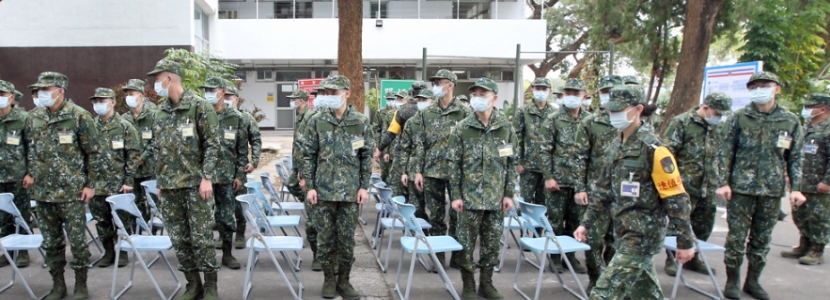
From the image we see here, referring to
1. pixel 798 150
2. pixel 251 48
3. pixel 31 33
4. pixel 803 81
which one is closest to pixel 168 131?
pixel 798 150

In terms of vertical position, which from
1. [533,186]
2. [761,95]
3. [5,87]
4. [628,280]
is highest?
[761,95]

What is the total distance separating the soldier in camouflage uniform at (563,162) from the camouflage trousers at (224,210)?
326 cm

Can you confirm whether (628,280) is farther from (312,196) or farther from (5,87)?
(5,87)

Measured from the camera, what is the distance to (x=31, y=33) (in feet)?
54.2

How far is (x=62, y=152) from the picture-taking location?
4.57 m

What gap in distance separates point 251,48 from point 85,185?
659 inches

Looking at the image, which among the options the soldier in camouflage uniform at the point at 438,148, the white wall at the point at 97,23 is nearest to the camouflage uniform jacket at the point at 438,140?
the soldier in camouflage uniform at the point at 438,148

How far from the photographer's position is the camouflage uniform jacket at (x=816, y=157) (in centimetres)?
592

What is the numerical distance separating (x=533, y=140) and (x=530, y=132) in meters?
0.13

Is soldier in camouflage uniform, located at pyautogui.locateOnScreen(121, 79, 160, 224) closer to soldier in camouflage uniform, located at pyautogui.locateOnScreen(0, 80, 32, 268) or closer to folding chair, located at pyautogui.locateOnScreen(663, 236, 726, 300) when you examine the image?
soldier in camouflage uniform, located at pyautogui.locateOnScreen(0, 80, 32, 268)

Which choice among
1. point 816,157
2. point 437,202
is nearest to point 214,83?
point 437,202

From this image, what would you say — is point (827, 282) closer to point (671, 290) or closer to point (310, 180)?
point (671, 290)

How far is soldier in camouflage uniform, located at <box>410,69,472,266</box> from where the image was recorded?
213 inches

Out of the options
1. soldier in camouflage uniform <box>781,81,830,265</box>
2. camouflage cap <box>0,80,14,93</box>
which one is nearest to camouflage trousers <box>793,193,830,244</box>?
soldier in camouflage uniform <box>781,81,830,265</box>
